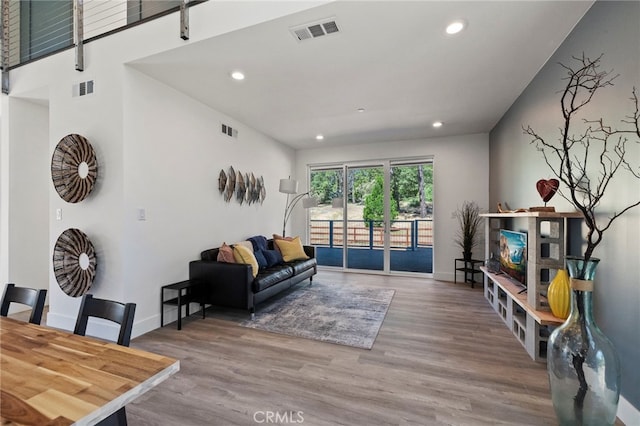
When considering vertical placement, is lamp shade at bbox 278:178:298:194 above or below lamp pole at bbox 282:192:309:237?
above

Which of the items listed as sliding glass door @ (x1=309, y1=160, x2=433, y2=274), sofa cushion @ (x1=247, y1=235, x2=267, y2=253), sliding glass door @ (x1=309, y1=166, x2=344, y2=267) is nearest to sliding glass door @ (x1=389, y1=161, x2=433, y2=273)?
sliding glass door @ (x1=309, y1=160, x2=433, y2=274)

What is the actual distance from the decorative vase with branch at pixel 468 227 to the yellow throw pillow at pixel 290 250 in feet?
9.40

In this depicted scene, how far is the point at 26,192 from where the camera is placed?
3666 millimetres

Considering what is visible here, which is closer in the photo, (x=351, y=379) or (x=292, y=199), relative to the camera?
(x=351, y=379)

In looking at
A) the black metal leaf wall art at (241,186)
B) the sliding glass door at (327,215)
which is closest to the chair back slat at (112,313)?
the black metal leaf wall art at (241,186)

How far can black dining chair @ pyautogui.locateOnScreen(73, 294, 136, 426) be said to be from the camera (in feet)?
3.93

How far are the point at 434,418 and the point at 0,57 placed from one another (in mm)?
5963

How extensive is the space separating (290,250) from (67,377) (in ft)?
13.0

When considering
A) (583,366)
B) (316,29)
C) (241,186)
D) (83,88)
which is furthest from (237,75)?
(583,366)

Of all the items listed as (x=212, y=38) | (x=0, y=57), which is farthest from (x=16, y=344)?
(x=0, y=57)

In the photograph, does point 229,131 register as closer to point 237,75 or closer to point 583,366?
point 237,75

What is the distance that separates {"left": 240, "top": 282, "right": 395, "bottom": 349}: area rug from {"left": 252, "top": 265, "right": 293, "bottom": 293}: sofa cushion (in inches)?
13.7

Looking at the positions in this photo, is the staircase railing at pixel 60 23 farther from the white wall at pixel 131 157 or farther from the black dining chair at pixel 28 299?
the black dining chair at pixel 28 299

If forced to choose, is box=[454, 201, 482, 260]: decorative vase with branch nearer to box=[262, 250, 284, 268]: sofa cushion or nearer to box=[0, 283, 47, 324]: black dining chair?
box=[262, 250, 284, 268]: sofa cushion
